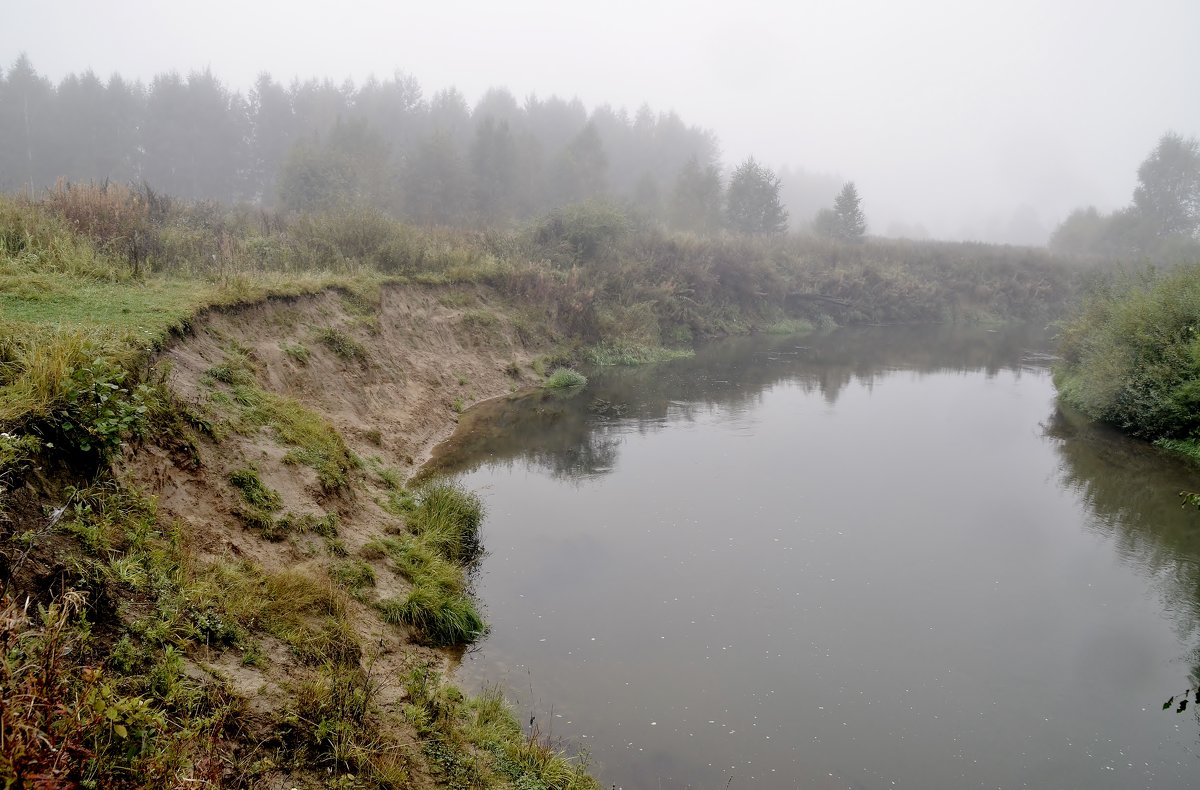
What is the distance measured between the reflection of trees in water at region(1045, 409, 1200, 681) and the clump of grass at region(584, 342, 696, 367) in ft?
42.4

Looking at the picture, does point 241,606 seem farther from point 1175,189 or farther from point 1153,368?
point 1175,189

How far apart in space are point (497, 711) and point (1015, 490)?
10.9 meters

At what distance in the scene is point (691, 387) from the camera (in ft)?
69.6

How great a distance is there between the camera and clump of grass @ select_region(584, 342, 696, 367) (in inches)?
951

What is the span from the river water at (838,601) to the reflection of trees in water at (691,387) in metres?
0.17

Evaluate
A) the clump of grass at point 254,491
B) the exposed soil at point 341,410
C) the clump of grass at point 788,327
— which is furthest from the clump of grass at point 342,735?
the clump of grass at point 788,327

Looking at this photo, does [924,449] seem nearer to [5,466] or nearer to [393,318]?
[393,318]

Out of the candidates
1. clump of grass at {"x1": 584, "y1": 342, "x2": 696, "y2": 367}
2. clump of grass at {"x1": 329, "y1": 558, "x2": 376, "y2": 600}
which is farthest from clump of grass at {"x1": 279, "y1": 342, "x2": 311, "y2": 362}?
clump of grass at {"x1": 584, "y1": 342, "x2": 696, "y2": 367}

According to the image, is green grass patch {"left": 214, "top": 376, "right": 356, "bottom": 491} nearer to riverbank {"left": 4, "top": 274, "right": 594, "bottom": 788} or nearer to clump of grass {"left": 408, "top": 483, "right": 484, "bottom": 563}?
riverbank {"left": 4, "top": 274, "right": 594, "bottom": 788}

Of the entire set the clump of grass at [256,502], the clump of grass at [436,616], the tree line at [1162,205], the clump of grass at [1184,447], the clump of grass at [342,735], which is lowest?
the clump of grass at [436,616]

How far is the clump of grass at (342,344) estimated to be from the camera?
1322 cm

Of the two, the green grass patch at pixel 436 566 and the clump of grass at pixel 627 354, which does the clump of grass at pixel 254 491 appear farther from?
the clump of grass at pixel 627 354

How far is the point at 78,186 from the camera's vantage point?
13750 mm

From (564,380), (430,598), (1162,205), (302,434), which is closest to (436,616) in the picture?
(430,598)
